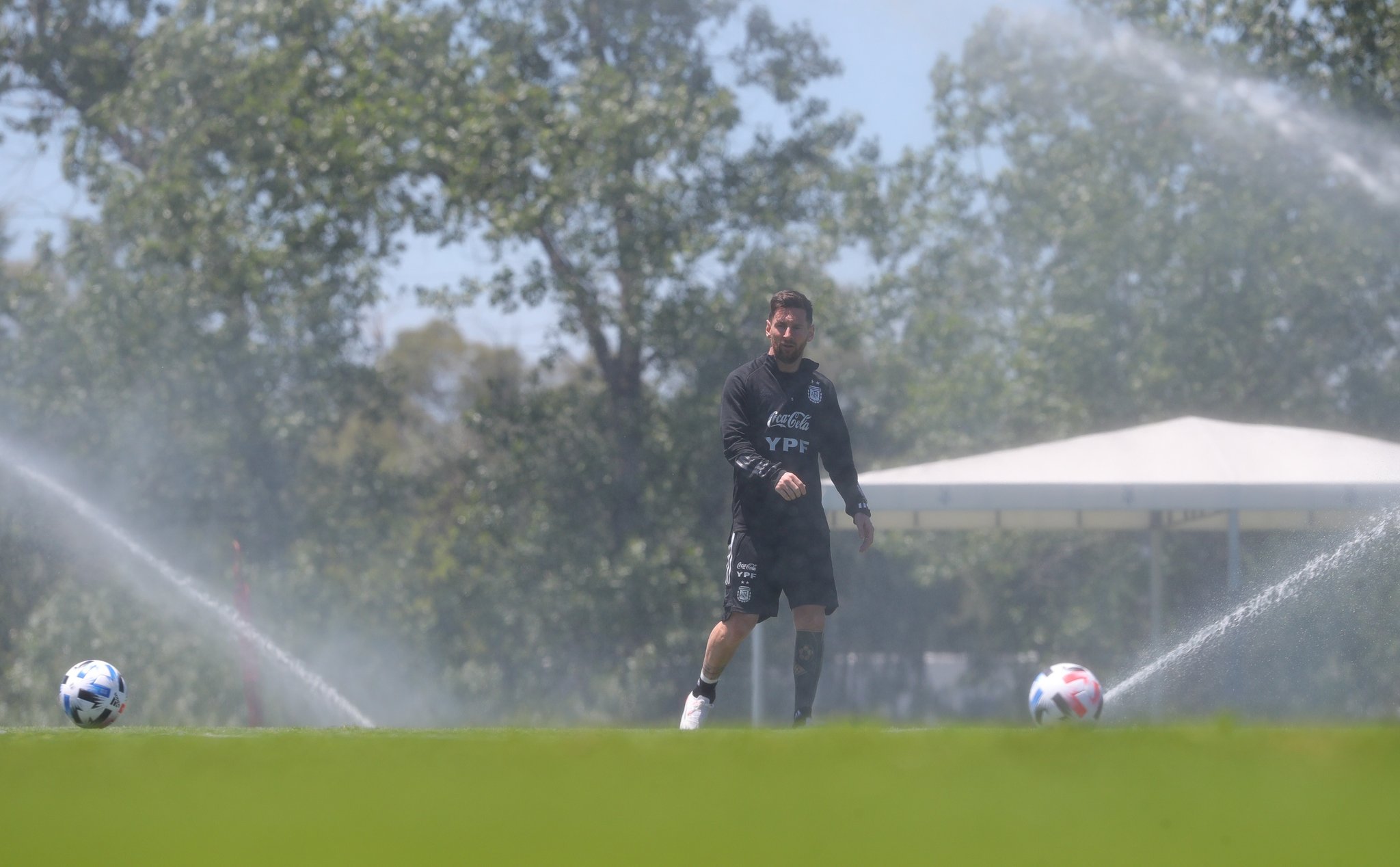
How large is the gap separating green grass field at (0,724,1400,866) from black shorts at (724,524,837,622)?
1.72 m

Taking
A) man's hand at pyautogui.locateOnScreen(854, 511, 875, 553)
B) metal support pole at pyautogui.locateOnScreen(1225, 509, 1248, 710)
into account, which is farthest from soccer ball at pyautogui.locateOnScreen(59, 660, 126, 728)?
metal support pole at pyautogui.locateOnScreen(1225, 509, 1248, 710)

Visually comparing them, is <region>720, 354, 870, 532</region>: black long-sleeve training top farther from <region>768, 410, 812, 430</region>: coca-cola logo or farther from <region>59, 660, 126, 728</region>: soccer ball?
<region>59, 660, 126, 728</region>: soccer ball

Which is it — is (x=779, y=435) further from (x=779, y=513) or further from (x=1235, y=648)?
(x=1235, y=648)

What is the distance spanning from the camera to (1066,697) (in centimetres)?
678

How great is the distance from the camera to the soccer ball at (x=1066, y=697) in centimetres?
678

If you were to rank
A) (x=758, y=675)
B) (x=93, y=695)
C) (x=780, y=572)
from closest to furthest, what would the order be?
(x=780, y=572) < (x=93, y=695) < (x=758, y=675)

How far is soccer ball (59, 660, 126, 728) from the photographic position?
723 cm

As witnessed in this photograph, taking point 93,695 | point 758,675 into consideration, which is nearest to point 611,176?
point 758,675

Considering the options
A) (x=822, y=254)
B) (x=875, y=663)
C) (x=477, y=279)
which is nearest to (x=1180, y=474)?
(x=822, y=254)

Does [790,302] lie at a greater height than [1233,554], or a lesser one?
lesser

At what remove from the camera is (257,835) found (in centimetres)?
292

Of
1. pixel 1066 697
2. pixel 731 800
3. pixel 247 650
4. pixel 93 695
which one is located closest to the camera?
pixel 731 800

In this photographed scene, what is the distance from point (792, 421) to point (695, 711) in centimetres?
127

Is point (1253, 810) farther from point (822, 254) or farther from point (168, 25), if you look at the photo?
point (168, 25)
